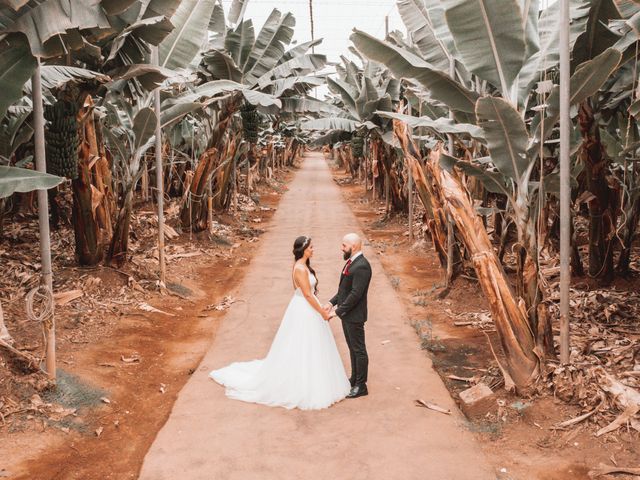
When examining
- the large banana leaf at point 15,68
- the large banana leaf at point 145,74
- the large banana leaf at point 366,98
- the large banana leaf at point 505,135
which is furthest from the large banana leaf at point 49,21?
the large banana leaf at point 366,98

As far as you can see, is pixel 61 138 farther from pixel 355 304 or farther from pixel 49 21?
pixel 355 304

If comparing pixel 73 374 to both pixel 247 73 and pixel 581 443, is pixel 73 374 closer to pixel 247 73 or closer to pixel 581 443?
pixel 581 443

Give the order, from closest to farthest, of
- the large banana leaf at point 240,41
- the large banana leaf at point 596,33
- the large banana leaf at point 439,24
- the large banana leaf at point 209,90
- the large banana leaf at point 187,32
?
the large banana leaf at point 596,33 → the large banana leaf at point 439,24 → the large banana leaf at point 187,32 → the large banana leaf at point 209,90 → the large banana leaf at point 240,41

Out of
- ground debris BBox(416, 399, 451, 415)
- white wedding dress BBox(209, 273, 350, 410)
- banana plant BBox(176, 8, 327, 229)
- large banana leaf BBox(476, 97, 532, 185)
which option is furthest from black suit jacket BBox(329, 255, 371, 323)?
banana plant BBox(176, 8, 327, 229)

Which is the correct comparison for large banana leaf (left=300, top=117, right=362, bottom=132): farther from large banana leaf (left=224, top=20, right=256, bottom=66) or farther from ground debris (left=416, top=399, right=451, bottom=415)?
ground debris (left=416, top=399, right=451, bottom=415)

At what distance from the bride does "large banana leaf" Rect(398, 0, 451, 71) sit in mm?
4397

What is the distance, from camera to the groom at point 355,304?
598cm

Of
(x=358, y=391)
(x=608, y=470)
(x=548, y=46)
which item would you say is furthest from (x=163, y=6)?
(x=608, y=470)

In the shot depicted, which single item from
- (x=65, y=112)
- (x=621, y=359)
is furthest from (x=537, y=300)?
(x=65, y=112)

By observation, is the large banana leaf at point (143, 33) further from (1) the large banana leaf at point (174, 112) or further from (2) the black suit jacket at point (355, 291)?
(2) the black suit jacket at point (355, 291)

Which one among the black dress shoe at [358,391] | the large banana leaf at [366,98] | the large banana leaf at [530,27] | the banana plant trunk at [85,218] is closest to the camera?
the black dress shoe at [358,391]

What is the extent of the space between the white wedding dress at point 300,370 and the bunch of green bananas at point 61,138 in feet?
11.9

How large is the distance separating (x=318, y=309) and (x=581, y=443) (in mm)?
2570

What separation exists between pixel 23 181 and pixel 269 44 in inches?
342
